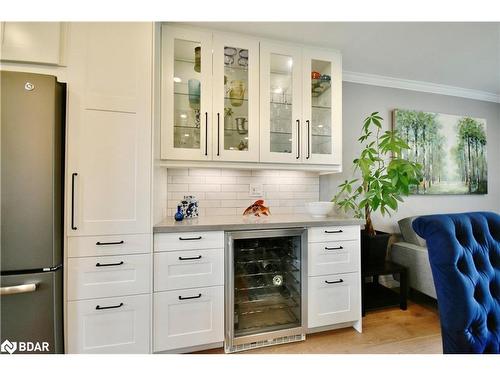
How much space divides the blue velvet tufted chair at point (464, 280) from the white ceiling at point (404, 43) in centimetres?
170

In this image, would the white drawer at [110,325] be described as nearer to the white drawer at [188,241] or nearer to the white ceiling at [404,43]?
the white drawer at [188,241]

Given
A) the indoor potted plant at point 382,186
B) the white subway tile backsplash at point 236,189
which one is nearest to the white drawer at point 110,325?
the white subway tile backsplash at point 236,189

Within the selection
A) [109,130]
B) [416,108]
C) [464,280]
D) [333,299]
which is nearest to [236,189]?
[109,130]

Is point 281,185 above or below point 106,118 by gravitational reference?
below

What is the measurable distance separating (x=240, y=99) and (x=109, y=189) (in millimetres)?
1196

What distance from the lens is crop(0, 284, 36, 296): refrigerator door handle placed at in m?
1.14

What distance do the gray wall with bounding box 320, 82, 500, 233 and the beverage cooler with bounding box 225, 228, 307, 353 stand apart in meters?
0.88

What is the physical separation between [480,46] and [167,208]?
3168 mm

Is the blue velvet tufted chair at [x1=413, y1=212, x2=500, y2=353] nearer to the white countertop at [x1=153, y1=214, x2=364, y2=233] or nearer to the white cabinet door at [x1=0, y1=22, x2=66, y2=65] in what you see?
the white countertop at [x1=153, y1=214, x2=364, y2=233]

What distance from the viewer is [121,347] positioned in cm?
138
